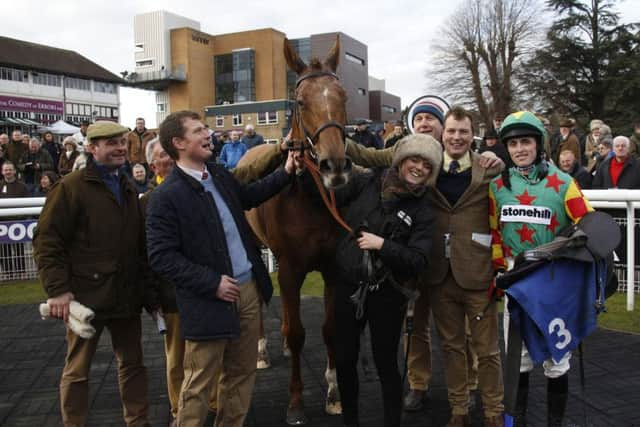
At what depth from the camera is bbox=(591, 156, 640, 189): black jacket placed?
706 cm

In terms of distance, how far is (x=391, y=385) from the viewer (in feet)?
9.29

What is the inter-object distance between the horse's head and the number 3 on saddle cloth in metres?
1.09

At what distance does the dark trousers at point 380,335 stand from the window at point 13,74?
5859 centimetres

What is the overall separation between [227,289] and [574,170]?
6941 mm

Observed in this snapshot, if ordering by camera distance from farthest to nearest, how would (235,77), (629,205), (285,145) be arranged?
(235,77) → (629,205) → (285,145)

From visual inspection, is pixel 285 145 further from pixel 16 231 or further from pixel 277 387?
pixel 16 231

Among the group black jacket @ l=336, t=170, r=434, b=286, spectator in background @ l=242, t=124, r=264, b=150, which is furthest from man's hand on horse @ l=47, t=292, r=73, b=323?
spectator in background @ l=242, t=124, r=264, b=150

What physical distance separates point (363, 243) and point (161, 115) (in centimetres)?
6707

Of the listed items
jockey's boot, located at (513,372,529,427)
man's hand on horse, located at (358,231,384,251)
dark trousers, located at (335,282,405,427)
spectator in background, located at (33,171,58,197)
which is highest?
spectator in background, located at (33,171,58,197)

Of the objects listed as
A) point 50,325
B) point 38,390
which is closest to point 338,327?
point 38,390

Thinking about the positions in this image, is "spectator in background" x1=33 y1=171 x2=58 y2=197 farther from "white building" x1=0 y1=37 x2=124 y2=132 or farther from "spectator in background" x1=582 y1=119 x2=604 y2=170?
"white building" x1=0 y1=37 x2=124 y2=132

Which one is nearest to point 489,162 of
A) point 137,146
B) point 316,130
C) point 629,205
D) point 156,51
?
point 316,130

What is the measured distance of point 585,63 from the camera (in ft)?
92.3

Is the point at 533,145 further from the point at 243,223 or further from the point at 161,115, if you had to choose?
the point at 161,115
